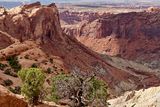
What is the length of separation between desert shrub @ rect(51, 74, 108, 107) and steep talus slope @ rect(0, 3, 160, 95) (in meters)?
43.7

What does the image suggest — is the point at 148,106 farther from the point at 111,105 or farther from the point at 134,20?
the point at 134,20

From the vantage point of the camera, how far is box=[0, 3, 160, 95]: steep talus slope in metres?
103

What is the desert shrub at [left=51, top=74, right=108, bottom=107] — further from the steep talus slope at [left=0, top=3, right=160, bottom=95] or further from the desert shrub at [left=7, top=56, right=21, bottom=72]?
the steep talus slope at [left=0, top=3, right=160, bottom=95]

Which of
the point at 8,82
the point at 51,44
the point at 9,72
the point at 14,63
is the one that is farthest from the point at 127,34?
the point at 8,82

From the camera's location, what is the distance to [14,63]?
88.4 meters

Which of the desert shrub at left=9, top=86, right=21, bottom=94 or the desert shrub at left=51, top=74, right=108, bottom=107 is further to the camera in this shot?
the desert shrub at left=9, top=86, right=21, bottom=94

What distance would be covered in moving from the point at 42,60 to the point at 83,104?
4389 cm

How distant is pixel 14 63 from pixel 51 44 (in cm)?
2278

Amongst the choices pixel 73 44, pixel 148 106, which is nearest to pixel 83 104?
pixel 148 106

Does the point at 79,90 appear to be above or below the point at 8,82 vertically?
above

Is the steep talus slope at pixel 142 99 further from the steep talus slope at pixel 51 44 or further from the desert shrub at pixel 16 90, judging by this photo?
the steep talus slope at pixel 51 44

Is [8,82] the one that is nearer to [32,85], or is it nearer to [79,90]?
[32,85]

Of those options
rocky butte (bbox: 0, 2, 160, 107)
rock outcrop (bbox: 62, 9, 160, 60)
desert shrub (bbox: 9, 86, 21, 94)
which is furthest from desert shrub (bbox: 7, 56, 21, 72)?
rock outcrop (bbox: 62, 9, 160, 60)

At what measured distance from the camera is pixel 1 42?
103 m
